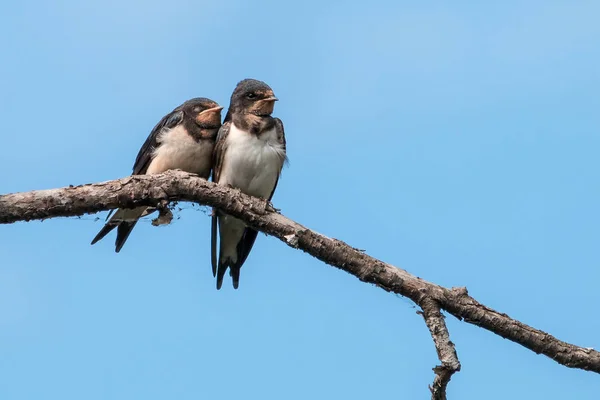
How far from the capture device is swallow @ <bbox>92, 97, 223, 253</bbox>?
9.31m

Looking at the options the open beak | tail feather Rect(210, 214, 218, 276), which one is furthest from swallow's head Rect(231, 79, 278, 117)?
tail feather Rect(210, 214, 218, 276)

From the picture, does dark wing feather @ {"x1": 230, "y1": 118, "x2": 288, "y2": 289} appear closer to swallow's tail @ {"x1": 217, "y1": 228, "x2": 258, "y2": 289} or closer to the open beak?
swallow's tail @ {"x1": 217, "y1": 228, "x2": 258, "y2": 289}

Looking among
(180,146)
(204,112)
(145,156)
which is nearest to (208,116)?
(204,112)

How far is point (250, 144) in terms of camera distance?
928 cm

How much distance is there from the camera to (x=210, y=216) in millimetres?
9852

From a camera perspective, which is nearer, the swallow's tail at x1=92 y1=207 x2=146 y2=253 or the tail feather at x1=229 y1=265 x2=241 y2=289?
the swallow's tail at x1=92 y1=207 x2=146 y2=253

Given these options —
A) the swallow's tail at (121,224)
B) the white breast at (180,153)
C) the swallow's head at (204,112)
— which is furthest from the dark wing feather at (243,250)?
the swallow's tail at (121,224)

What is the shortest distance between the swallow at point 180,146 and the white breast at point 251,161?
0.24 metres

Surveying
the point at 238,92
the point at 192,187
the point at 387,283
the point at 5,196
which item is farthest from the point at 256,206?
the point at 238,92

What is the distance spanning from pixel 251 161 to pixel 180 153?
687 mm

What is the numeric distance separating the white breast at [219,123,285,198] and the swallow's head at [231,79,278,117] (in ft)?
0.63

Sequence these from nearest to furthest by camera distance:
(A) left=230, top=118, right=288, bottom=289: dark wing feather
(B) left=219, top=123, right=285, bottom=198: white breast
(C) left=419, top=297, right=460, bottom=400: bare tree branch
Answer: (C) left=419, top=297, right=460, bottom=400: bare tree branch → (B) left=219, top=123, right=285, bottom=198: white breast → (A) left=230, top=118, right=288, bottom=289: dark wing feather

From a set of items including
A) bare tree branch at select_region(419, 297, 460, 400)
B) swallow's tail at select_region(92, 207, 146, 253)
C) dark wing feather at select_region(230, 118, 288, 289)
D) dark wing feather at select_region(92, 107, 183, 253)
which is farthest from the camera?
dark wing feather at select_region(230, 118, 288, 289)

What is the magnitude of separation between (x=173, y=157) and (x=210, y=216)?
2.87ft
